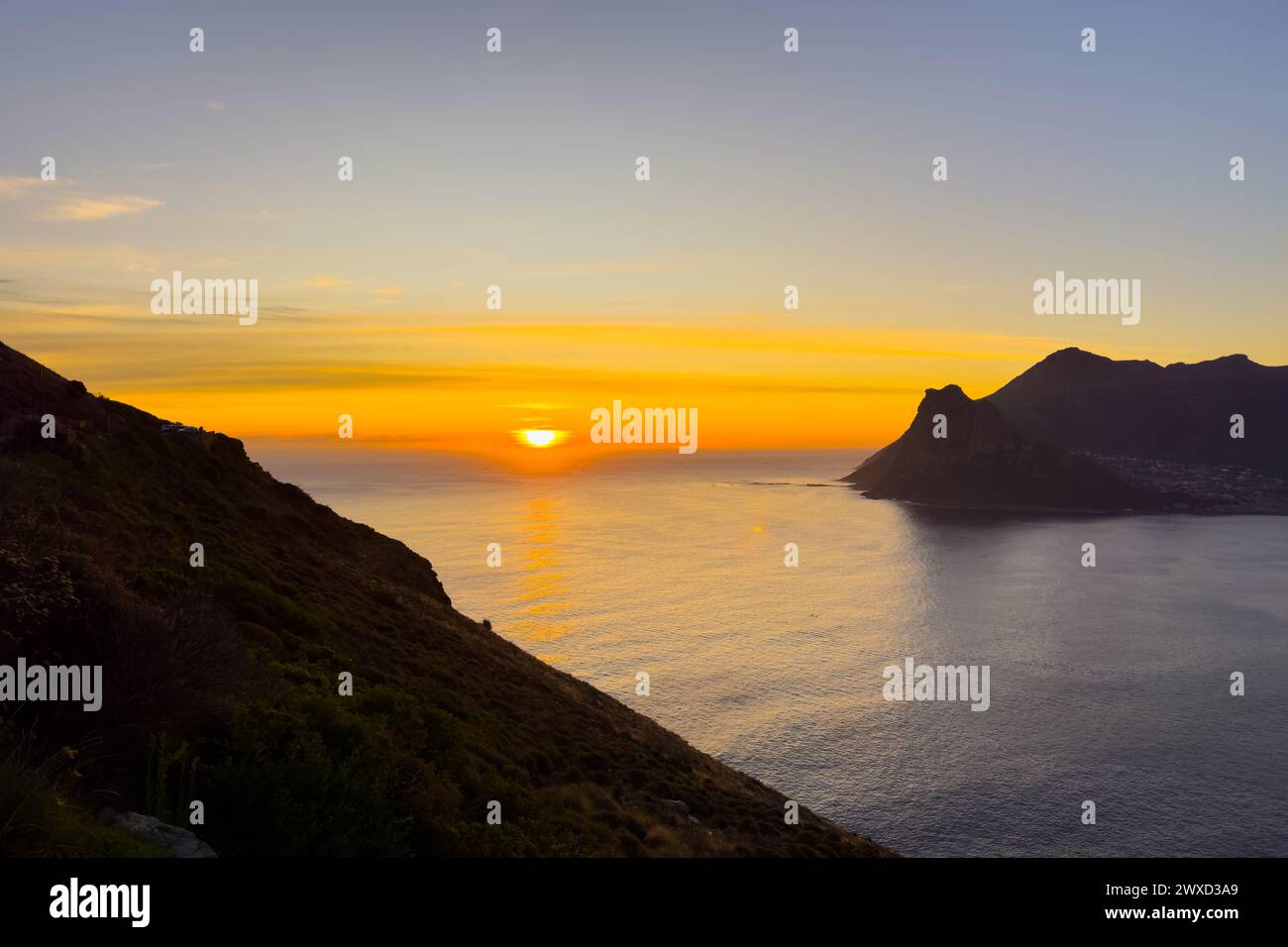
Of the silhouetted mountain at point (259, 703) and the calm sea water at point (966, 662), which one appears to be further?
the calm sea water at point (966, 662)

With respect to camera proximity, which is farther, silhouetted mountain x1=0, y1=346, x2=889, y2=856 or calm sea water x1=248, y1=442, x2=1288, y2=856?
calm sea water x1=248, y1=442, x2=1288, y2=856

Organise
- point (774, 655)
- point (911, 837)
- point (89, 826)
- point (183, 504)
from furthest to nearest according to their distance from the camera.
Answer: point (774, 655) → point (911, 837) → point (183, 504) → point (89, 826)

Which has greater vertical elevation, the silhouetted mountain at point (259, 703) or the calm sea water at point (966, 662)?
the silhouetted mountain at point (259, 703)

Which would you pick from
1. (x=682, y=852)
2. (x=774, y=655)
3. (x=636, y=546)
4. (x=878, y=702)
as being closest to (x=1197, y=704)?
(x=878, y=702)

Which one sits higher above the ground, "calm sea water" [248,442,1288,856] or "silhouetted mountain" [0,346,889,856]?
"silhouetted mountain" [0,346,889,856]
